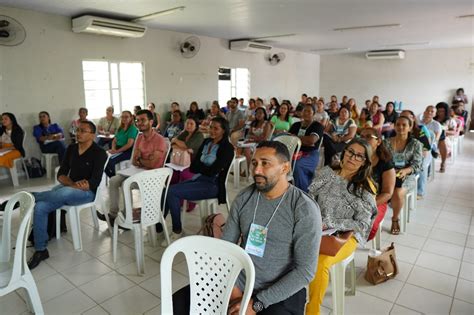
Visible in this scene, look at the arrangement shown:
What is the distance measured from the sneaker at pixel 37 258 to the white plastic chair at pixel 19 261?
685mm

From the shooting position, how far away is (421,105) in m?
12.0

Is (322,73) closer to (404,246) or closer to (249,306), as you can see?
(404,246)

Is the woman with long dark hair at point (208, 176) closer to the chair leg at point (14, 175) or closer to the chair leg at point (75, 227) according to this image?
the chair leg at point (75, 227)

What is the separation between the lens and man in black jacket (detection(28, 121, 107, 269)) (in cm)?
278

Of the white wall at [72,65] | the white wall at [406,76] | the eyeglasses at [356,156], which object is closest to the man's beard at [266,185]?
the eyeglasses at [356,156]

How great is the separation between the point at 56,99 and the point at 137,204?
9.78ft

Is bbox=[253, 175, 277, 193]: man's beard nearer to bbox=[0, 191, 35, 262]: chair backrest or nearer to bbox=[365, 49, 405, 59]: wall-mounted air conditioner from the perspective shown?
bbox=[0, 191, 35, 262]: chair backrest

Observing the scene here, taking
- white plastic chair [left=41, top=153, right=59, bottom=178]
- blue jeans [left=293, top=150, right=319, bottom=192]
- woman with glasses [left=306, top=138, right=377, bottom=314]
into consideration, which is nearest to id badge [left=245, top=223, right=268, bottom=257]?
woman with glasses [left=306, top=138, right=377, bottom=314]

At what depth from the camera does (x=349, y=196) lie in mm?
2100

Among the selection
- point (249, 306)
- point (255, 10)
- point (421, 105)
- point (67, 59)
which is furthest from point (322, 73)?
point (249, 306)

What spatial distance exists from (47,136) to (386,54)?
10467mm

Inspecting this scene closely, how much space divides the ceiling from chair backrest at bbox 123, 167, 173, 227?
3209 millimetres

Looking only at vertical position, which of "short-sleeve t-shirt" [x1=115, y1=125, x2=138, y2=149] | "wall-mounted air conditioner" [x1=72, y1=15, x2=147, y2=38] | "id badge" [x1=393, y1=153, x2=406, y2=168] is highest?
"wall-mounted air conditioner" [x1=72, y1=15, x2=147, y2=38]

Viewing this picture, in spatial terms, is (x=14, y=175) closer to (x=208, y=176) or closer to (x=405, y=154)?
(x=208, y=176)
